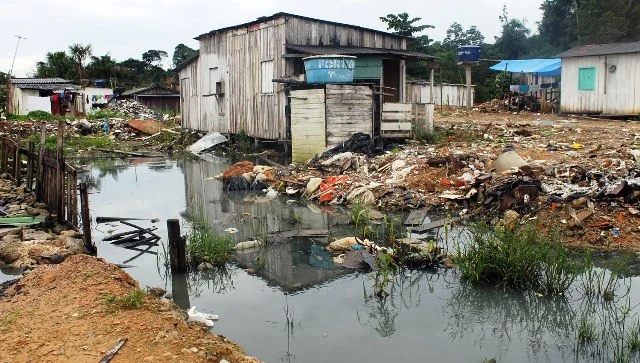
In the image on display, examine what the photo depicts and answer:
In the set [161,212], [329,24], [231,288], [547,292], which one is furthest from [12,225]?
[329,24]

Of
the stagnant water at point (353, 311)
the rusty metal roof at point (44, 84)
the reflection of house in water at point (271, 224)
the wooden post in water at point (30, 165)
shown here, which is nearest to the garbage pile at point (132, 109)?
the rusty metal roof at point (44, 84)

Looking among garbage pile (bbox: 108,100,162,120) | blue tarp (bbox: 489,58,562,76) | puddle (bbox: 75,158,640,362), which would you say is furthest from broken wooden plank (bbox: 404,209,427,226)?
garbage pile (bbox: 108,100,162,120)

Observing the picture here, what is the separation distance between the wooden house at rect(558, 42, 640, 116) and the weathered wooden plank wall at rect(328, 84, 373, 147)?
30.9 feet

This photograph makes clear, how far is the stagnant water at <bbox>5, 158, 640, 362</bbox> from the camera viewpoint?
16.5ft

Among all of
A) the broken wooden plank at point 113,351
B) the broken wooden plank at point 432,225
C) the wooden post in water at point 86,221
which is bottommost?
the broken wooden plank at point 432,225

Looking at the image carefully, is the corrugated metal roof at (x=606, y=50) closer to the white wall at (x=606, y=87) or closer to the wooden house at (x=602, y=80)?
the wooden house at (x=602, y=80)

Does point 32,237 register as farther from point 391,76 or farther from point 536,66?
point 536,66

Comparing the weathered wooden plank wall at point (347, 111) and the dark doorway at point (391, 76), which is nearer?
the weathered wooden plank wall at point (347, 111)

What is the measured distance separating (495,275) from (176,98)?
38.4 m

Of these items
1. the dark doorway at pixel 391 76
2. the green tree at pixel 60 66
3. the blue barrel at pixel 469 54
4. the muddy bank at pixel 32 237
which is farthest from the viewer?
the green tree at pixel 60 66

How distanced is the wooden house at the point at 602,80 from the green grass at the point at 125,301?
17904mm

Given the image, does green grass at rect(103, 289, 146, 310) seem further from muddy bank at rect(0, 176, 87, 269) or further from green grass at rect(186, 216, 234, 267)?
muddy bank at rect(0, 176, 87, 269)

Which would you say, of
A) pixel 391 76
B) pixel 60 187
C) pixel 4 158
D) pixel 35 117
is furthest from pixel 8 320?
pixel 35 117

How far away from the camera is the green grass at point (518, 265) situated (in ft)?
19.9
